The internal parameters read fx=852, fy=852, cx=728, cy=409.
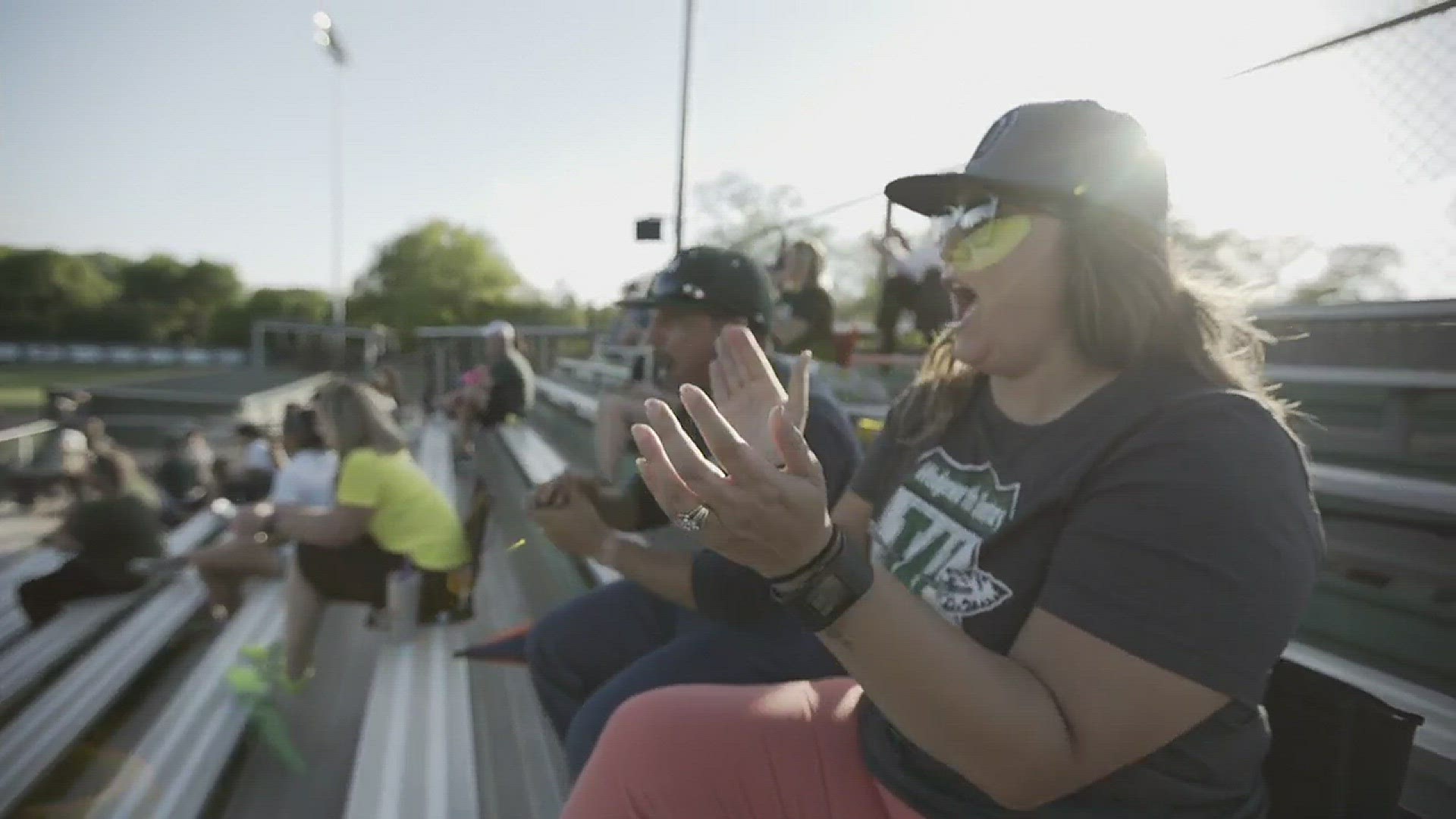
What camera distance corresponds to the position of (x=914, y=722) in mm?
845

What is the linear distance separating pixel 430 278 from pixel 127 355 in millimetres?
24458

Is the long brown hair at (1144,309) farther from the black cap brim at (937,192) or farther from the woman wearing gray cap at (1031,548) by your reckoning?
the black cap brim at (937,192)

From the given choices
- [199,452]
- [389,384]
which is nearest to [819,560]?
[199,452]

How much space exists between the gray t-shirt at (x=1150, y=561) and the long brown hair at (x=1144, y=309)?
0.04 metres

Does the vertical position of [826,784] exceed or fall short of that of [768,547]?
it falls short

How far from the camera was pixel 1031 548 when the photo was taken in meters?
0.98

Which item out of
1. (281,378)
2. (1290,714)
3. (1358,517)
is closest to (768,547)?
(1290,714)

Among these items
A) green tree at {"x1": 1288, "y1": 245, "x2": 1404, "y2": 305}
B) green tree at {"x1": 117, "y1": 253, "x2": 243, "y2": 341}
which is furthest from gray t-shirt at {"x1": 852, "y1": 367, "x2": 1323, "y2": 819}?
green tree at {"x1": 117, "y1": 253, "x2": 243, "y2": 341}

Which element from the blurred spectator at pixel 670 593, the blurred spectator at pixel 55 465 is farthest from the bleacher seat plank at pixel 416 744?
the blurred spectator at pixel 55 465

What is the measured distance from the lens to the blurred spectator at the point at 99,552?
15.2 feet

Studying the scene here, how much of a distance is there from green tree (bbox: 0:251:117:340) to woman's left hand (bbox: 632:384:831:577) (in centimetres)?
3585

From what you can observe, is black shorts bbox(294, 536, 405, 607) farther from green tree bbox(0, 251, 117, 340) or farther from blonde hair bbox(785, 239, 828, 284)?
green tree bbox(0, 251, 117, 340)

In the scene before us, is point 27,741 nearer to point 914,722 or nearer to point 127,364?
point 914,722

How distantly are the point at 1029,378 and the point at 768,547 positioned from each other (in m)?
0.54
